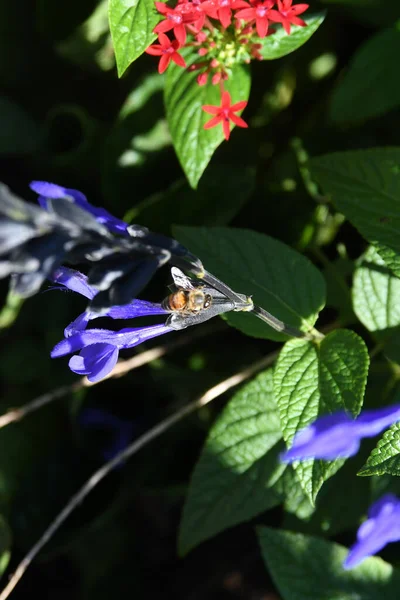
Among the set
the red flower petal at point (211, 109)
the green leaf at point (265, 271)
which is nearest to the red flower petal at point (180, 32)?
the red flower petal at point (211, 109)

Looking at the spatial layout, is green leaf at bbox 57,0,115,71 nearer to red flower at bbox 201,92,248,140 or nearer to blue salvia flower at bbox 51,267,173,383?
red flower at bbox 201,92,248,140

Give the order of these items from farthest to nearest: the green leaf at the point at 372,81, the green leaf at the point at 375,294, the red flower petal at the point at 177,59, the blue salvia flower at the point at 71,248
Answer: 1. the green leaf at the point at 372,81
2. the green leaf at the point at 375,294
3. the red flower petal at the point at 177,59
4. the blue salvia flower at the point at 71,248

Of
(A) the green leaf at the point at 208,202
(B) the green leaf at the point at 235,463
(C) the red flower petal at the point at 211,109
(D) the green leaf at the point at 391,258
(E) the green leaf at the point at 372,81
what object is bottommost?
(B) the green leaf at the point at 235,463

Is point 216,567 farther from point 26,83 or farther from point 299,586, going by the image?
point 26,83

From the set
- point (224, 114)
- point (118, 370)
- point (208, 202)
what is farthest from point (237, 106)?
point (118, 370)

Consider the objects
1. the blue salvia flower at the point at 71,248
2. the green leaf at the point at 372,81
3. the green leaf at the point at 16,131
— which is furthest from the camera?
the green leaf at the point at 16,131

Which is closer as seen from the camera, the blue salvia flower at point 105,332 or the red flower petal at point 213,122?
the blue salvia flower at point 105,332

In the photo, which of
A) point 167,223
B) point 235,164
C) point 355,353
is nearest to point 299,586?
point 355,353

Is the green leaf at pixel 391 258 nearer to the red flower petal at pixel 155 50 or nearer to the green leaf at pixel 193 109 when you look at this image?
the green leaf at pixel 193 109
